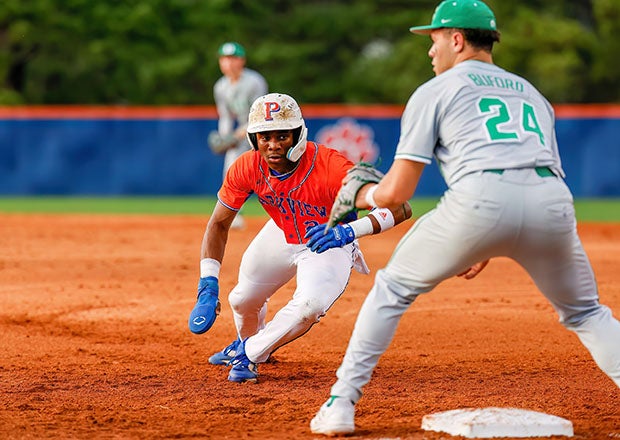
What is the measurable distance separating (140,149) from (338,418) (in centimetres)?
1643

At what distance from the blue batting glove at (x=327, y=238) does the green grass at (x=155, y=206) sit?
1137cm

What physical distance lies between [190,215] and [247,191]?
37.0 feet

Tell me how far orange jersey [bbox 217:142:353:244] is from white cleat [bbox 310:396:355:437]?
5.79 feet

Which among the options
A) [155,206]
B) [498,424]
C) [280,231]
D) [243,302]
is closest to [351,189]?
[498,424]

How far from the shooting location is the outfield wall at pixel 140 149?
2058 centimetres

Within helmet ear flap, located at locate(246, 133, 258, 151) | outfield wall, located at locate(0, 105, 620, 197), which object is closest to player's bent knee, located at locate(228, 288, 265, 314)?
helmet ear flap, located at locate(246, 133, 258, 151)

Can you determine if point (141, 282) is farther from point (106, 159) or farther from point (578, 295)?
point (106, 159)

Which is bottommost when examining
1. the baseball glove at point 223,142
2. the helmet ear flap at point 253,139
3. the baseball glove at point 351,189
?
the baseball glove at point 223,142

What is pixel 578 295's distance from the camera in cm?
497

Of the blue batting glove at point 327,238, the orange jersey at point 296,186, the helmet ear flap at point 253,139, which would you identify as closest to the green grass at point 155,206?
the orange jersey at point 296,186

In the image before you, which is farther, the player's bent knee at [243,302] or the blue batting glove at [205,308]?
the player's bent knee at [243,302]

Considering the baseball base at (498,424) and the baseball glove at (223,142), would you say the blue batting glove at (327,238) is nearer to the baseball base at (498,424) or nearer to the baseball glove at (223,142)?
the baseball base at (498,424)

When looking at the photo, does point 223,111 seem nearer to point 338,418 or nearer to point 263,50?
point 338,418

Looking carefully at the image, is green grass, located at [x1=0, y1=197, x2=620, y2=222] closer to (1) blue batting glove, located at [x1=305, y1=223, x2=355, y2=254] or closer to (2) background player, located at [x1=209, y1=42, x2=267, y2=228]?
(2) background player, located at [x1=209, y1=42, x2=267, y2=228]
